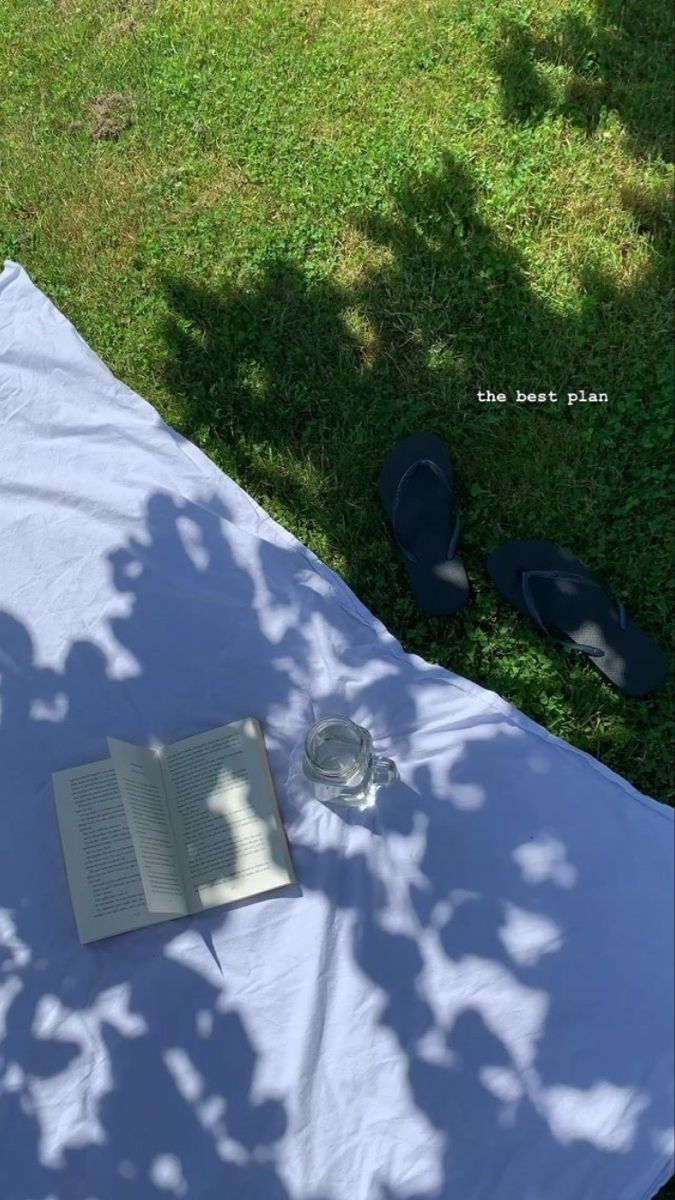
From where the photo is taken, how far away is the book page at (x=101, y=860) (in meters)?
3.05

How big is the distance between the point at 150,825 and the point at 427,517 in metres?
1.59

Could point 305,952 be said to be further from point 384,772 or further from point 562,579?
point 562,579

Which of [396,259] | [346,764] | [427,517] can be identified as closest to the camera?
[346,764]

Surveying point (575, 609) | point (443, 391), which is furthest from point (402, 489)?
point (575, 609)

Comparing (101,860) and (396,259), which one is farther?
(396,259)

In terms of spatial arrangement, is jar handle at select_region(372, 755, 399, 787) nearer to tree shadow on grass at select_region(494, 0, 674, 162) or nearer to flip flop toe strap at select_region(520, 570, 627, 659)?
flip flop toe strap at select_region(520, 570, 627, 659)

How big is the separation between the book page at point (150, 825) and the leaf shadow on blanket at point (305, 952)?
0.15 meters

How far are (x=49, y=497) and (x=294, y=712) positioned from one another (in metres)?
1.37

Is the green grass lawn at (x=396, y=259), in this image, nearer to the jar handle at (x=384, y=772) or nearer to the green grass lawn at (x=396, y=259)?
the green grass lawn at (x=396, y=259)

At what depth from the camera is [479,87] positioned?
4.20 meters

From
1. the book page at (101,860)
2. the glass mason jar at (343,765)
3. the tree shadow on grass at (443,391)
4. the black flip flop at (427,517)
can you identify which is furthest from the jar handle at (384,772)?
the book page at (101,860)

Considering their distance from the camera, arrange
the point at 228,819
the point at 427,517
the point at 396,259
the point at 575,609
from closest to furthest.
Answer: the point at 228,819 → the point at 575,609 → the point at 427,517 → the point at 396,259

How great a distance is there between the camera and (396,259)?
405 cm

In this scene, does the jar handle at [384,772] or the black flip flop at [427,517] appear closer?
the jar handle at [384,772]
